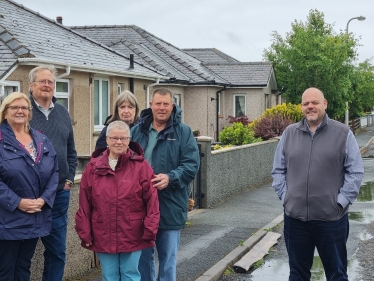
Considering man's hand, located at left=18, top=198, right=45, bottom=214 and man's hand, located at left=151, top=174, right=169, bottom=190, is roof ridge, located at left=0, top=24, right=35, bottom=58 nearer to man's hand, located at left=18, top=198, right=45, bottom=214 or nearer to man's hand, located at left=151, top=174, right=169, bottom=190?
man's hand, located at left=151, top=174, right=169, bottom=190

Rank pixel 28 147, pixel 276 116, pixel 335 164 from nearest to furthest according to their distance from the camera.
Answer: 1. pixel 28 147
2. pixel 335 164
3. pixel 276 116

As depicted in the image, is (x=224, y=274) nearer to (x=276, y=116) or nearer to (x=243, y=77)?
(x=276, y=116)

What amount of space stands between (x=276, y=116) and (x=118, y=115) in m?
16.0

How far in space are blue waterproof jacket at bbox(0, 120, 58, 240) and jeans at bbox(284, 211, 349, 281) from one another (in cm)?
225

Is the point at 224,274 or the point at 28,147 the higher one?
the point at 28,147

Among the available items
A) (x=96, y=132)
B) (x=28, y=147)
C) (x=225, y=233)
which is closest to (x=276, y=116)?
(x=96, y=132)

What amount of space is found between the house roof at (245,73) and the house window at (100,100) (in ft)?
50.5

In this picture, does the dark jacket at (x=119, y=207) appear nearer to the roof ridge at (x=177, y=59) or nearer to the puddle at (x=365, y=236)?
the puddle at (x=365, y=236)

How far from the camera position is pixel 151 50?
35812mm

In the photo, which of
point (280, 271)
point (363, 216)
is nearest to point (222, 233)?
point (280, 271)

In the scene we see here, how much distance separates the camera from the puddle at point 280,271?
8000 mm

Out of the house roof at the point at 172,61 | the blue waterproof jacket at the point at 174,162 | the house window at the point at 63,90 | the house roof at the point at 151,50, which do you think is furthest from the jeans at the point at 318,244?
the house roof at the point at 172,61

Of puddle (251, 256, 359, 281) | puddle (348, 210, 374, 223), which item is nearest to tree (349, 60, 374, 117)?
puddle (348, 210, 374, 223)

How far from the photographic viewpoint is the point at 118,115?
705cm
